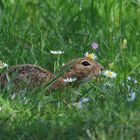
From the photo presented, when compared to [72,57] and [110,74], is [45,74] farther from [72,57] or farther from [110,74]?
[72,57]

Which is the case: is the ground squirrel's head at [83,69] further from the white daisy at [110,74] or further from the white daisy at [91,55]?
the white daisy at [91,55]

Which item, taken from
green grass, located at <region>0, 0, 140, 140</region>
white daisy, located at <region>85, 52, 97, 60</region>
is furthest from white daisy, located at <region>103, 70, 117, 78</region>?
white daisy, located at <region>85, 52, 97, 60</region>

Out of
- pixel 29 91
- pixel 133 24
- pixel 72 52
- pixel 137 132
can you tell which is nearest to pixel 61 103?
pixel 29 91

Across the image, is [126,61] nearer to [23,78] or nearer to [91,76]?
[91,76]

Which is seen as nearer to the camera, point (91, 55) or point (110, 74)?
point (110, 74)

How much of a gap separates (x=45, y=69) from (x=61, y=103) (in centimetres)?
103

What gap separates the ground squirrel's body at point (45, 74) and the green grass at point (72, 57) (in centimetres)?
11

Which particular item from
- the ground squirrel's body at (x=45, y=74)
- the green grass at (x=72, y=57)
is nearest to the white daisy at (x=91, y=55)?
the green grass at (x=72, y=57)

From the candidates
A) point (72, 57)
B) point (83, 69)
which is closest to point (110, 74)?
point (83, 69)

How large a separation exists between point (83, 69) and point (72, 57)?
1.89ft

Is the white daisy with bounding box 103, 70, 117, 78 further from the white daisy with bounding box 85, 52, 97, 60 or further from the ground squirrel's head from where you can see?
the white daisy with bounding box 85, 52, 97, 60

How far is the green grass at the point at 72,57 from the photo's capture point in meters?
4.25

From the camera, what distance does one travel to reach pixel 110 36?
6.58 m

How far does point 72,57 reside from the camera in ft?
20.5
